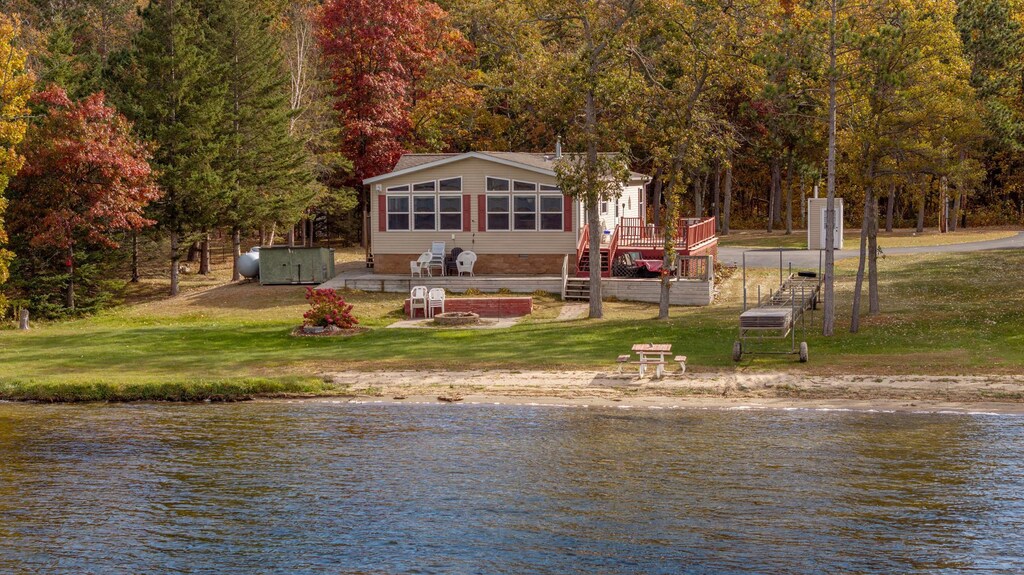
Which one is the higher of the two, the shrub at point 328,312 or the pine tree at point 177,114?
the pine tree at point 177,114

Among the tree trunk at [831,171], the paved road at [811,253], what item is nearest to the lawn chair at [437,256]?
the paved road at [811,253]

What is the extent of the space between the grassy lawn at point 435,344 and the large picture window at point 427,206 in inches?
156

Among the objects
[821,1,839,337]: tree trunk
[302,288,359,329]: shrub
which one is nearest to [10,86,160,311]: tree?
[302,288,359,329]: shrub

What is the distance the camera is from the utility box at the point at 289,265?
43094 millimetres

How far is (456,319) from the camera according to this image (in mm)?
33438

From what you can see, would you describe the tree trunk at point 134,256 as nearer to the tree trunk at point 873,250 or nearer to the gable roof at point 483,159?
the gable roof at point 483,159

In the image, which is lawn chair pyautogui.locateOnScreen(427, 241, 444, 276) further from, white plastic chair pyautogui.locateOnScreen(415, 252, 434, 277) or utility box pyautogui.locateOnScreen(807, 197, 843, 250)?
utility box pyautogui.locateOnScreen(807, 197, 843, 250)

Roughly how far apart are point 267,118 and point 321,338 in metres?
18.5

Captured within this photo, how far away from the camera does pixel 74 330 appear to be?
34469mm

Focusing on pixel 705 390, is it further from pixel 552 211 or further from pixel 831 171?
pixel 552 211

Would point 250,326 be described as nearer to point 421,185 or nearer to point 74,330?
point 74,330

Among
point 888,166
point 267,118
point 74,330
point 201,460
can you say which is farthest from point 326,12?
point 201,460

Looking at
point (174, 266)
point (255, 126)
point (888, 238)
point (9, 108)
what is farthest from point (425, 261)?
point (888, 238)

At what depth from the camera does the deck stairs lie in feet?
127
